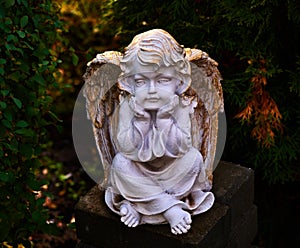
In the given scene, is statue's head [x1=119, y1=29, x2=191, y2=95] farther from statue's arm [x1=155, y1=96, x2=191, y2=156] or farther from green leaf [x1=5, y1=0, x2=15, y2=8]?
green leaf [x1=5, y1=0, x2=15, y2=8]

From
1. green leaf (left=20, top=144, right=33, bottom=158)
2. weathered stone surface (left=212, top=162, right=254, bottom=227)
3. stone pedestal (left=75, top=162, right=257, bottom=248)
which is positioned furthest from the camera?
green leaf (left=20, top=144, right=33, bottom=158)

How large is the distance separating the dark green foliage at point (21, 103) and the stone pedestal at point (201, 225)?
1.38ft

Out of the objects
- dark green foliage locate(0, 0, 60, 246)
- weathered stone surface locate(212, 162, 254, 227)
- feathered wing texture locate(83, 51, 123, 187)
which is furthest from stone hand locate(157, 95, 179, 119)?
dark green foliage locate(0, 0, 60, 246)

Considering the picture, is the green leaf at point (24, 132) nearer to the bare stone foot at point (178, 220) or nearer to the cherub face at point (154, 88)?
the cherub face at point (154, 88)

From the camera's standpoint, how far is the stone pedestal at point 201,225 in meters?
2.85

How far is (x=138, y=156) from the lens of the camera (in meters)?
2.81

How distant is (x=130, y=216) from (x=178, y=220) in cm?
23

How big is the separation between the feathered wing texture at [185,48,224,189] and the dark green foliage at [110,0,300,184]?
2.23ft

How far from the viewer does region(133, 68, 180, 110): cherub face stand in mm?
2688

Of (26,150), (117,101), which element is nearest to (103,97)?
(117,101)

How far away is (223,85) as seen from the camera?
385 centimetres

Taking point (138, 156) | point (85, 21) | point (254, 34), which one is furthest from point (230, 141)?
point (85, 21)

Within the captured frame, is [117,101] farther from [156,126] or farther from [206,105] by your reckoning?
[206,105]

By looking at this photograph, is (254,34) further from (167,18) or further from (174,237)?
(174,237)
